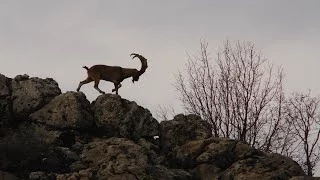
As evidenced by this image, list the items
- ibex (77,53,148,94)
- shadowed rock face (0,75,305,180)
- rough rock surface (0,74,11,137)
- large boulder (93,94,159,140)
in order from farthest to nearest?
ibex (77,53,148,94) → large boulder (93,94,159,140) → rough rock surface (0,74,11,137) → shadowed rock face (0,75,305,180)

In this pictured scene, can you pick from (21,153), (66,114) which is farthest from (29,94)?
(21,153)

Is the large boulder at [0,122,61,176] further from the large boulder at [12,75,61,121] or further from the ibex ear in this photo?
the ibex ear

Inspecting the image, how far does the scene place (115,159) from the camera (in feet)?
42.6

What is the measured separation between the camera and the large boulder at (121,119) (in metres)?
15.3

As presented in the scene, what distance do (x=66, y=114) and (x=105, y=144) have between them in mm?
1959

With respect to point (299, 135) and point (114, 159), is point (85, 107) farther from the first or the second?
point (299, 135)

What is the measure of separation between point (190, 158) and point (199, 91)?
41.6 ft

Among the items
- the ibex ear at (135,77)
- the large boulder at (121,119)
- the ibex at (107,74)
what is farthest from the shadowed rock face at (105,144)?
the ibex ear at (135,77)

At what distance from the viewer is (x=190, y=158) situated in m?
14.3

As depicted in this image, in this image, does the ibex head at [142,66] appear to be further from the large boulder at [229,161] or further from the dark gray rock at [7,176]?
the dark gray rock at [7,176]

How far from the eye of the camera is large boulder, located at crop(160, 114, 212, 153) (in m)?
15.7

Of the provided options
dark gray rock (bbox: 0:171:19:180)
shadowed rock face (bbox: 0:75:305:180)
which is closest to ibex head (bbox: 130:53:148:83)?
shadowed rock face (bbox: 0:75:305:180)

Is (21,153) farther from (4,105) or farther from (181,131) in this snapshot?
(181,131)

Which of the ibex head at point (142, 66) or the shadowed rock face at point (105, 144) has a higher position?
the ibex head at point (142, 66)
